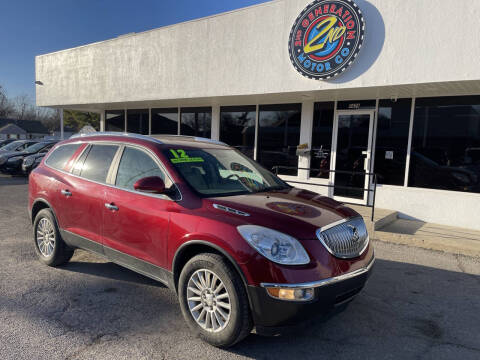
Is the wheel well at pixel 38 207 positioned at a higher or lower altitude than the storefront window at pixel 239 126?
lower

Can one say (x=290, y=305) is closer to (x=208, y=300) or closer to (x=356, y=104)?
(x=208, y=300)

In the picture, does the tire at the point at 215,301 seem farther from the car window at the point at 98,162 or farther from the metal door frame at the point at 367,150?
the metal door frame at the point at 367,150

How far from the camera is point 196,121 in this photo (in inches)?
492

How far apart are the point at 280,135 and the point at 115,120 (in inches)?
328

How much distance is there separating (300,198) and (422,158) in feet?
19.8

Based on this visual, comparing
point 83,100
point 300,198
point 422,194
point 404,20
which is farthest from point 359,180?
point 83,100

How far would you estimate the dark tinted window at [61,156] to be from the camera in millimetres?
4754

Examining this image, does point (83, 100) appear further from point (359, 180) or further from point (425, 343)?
point (425, 343)

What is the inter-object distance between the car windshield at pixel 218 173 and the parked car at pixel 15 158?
47.1 feet

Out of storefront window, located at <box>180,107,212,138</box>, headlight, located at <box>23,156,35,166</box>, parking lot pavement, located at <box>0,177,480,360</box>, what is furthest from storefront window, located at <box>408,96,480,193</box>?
headlight, located at <box>23,156,35,166</box>

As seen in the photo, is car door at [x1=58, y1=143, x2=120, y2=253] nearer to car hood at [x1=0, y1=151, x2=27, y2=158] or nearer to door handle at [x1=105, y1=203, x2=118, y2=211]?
door handle at [x1=105, y1=203, x2=118, y2=211]

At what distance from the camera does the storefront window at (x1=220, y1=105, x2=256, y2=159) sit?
1112 centimetres

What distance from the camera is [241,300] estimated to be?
2.78 m

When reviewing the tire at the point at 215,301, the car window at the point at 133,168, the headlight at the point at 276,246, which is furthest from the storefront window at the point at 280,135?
the headlight at the point at 276,246
